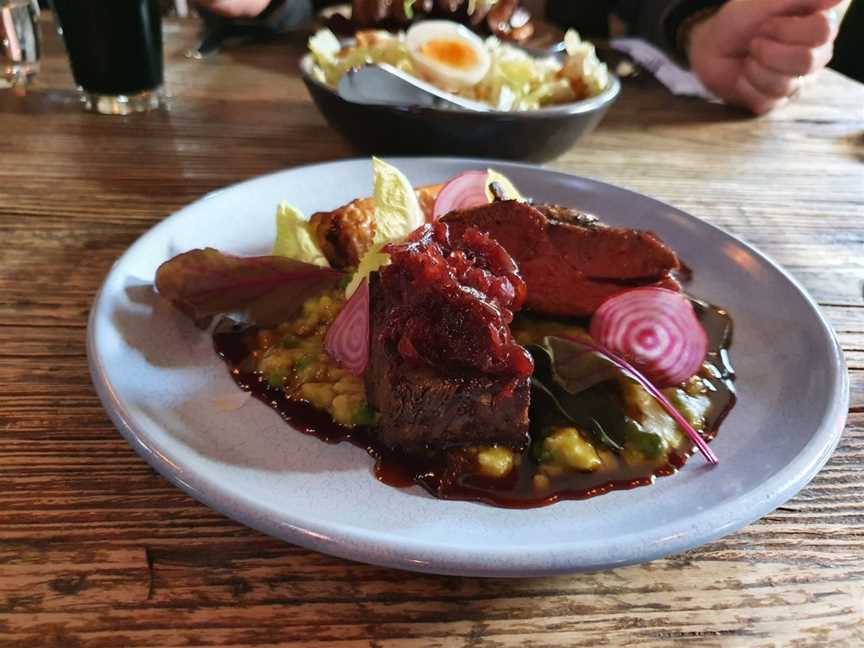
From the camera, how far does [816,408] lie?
1729mm

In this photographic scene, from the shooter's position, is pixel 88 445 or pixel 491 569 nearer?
pixel 491 569

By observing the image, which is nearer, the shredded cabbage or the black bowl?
the black bowl

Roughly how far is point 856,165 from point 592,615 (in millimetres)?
3352

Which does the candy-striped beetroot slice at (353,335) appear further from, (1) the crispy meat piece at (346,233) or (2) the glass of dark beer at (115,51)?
(2) the glass of dark beer at (115,51)

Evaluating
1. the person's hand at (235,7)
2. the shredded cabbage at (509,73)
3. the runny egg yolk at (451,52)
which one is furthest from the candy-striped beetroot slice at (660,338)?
the person's hand at (235,7)

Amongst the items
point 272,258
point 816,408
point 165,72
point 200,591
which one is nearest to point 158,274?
point 272,258

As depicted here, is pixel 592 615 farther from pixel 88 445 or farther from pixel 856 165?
pixel 856 165

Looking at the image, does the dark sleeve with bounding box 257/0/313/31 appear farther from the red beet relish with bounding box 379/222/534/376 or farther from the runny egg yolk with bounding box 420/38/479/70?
the red beet relish with bounding box 379/222/534/376

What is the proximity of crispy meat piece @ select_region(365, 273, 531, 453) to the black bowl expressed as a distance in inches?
58.8

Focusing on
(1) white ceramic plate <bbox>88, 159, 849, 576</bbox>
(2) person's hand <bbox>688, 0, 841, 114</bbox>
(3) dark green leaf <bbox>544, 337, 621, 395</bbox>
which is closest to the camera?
(1) white ceramic plate <bbox>88, 159, 849, 576</bbox>

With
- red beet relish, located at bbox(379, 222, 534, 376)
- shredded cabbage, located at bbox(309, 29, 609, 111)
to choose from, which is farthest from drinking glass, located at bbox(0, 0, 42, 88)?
red beet relish, located at bbox(379, 222, 534, 376)

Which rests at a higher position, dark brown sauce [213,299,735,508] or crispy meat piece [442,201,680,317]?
crispy meat piece [442,201,680,317]

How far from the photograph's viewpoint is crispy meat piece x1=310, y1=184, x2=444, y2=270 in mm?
2242

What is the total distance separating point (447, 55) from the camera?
359cm
